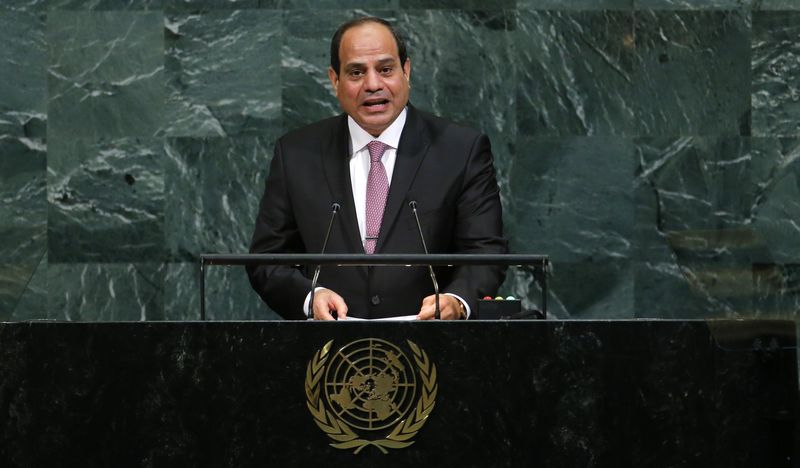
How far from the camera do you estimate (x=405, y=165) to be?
456 cm

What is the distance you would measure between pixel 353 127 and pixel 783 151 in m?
2.68

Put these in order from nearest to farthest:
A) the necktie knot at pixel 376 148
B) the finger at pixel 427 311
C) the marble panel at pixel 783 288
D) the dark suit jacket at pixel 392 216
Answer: the finger at pixel 427 311
the dark suit jacket at pixel 392 216
the necktie knot at pixel 376 148
the marble panel at pixel 783 288

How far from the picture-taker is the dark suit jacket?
14.5 ft

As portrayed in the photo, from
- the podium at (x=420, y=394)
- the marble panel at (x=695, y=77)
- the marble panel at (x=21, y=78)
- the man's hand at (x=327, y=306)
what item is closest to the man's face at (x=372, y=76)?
the man's hand at (x=327, y=306)

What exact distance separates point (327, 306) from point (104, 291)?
2.77 metres

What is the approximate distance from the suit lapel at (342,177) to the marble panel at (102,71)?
193cm

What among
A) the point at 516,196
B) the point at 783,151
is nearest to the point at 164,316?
the point at 516,196

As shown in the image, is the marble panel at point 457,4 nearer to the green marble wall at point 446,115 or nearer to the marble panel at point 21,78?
the green marble wall at point 446,115

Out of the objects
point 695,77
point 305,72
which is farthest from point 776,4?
point 305,72

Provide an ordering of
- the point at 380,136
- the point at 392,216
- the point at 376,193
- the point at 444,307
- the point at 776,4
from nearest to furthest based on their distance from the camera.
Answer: the point at 444,307 < the point at 392,216 < the point at 376,193 < the point at 380,136 < the point at 776,4

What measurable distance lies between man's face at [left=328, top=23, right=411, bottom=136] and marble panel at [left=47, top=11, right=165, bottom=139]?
6.85ft

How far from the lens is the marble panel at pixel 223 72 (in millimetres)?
6410

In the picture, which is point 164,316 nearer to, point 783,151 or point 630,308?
point 630,308

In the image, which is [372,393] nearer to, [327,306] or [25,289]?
[327,306]
